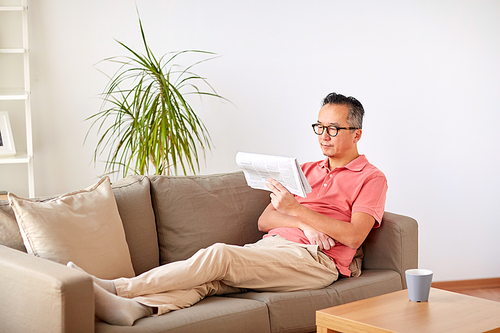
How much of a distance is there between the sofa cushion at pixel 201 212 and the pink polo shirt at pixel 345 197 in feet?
0.58

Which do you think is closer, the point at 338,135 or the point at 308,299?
the point at 308,299

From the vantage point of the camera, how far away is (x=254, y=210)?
8.52ft

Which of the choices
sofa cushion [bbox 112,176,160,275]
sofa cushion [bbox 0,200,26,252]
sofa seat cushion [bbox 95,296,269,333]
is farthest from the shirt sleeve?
sofa cushion [bbox 0,200,26,252]

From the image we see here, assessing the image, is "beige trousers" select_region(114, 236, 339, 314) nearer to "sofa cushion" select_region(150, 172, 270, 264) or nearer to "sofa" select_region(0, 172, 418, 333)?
"sofa" select_region(0, 172, 418, 333)

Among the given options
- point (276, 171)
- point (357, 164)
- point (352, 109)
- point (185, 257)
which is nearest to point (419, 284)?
point (276, 171)

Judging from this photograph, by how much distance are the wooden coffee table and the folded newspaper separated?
53cm

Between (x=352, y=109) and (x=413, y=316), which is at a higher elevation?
(x=352, y=109)

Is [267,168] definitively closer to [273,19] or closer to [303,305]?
[303,305]

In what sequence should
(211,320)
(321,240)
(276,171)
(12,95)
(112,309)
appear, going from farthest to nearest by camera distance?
1. (12,95)
2. (321,240)
3. (276,171)
4. (211,320)
5. (112,309)

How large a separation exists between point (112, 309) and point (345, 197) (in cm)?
114

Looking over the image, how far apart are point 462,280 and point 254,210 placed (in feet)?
6.41

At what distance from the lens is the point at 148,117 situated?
284 centimetres

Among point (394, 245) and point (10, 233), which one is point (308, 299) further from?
point (10, 233)

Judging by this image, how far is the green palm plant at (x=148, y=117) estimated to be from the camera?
285cm
